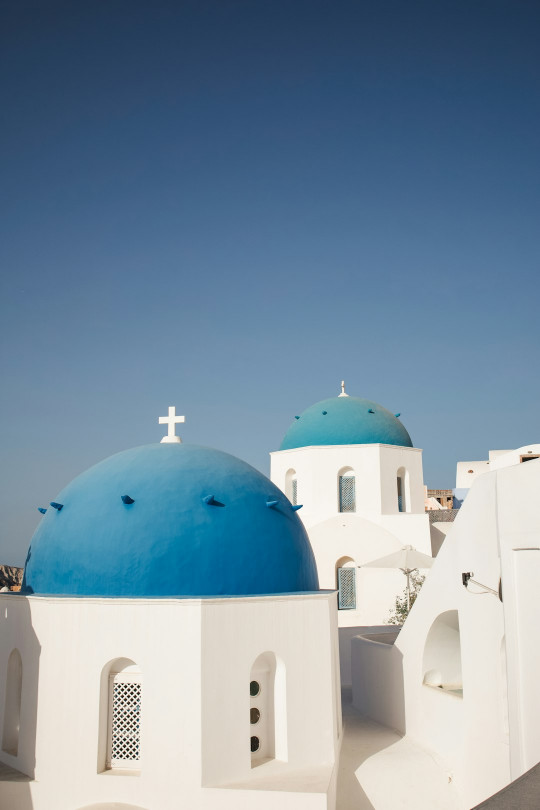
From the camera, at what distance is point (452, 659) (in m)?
11.5

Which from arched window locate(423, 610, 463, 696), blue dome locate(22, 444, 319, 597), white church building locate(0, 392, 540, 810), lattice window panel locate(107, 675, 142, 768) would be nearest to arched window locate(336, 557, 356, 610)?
white church building locate(0, 392, 540, 810)

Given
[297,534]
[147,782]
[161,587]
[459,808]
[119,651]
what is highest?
[297,534]

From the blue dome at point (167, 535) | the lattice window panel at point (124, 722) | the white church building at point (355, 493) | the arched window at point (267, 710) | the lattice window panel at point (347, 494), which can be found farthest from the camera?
the lattice window panel at point (347, 494)

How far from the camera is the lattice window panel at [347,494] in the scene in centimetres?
1931

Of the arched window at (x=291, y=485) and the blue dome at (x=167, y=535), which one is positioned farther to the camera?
the arched window at (x=291, y=485)

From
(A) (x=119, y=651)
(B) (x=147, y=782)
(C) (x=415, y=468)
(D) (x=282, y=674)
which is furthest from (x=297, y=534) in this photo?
(C) (x=415, y=468)

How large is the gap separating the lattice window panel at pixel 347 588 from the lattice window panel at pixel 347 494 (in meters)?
1.79

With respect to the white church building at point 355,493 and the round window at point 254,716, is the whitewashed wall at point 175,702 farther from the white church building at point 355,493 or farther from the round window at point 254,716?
the white church building at point 355,493

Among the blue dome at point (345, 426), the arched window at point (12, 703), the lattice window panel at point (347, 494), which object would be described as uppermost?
the blue dome at point (345, 426)

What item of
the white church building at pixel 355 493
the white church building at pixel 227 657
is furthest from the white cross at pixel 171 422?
the white church building at pixel 355 493

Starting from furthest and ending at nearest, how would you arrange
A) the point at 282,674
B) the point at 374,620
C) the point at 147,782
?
the point at 374,620 < the point at 282,674 < the point at 147,782

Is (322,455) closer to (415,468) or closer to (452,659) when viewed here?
(415,468)

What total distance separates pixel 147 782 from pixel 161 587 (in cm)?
238

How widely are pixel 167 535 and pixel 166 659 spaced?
1679 millimetres
